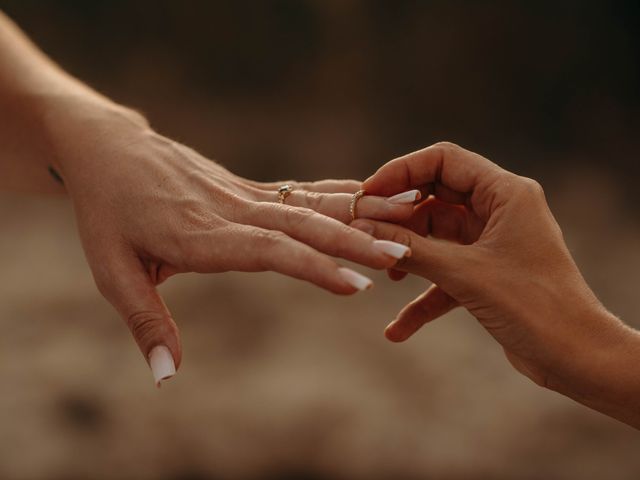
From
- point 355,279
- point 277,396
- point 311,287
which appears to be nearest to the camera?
point 355,279

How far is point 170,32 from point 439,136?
1574mm

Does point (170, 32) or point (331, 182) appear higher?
point (170, 32)

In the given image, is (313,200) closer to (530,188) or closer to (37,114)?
(530,188)

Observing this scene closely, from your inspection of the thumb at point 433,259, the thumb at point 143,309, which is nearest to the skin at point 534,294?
the thumb at point 433,259

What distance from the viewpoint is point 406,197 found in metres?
1.10

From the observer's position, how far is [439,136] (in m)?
3.42

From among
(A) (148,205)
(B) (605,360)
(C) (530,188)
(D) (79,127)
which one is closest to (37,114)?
(D) (79,127)

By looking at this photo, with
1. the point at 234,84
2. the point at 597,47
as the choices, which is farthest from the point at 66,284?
the point at 597,47

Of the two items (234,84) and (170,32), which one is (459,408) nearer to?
(234,84)

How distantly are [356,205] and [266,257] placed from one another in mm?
212

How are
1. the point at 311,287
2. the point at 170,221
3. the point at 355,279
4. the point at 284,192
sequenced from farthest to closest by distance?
1. the point at 311,287
2. the point at 284,192
3. the point at 170,221
4. the point at 355,279

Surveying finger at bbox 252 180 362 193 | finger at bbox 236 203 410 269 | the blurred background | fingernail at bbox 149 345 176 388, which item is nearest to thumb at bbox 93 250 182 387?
fingernail at bbox 149 345 176 388

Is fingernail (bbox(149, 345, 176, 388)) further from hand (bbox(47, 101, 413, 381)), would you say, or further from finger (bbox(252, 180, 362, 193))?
finger (bbox(252, 180, 362, 193))

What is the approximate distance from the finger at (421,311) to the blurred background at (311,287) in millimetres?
777
